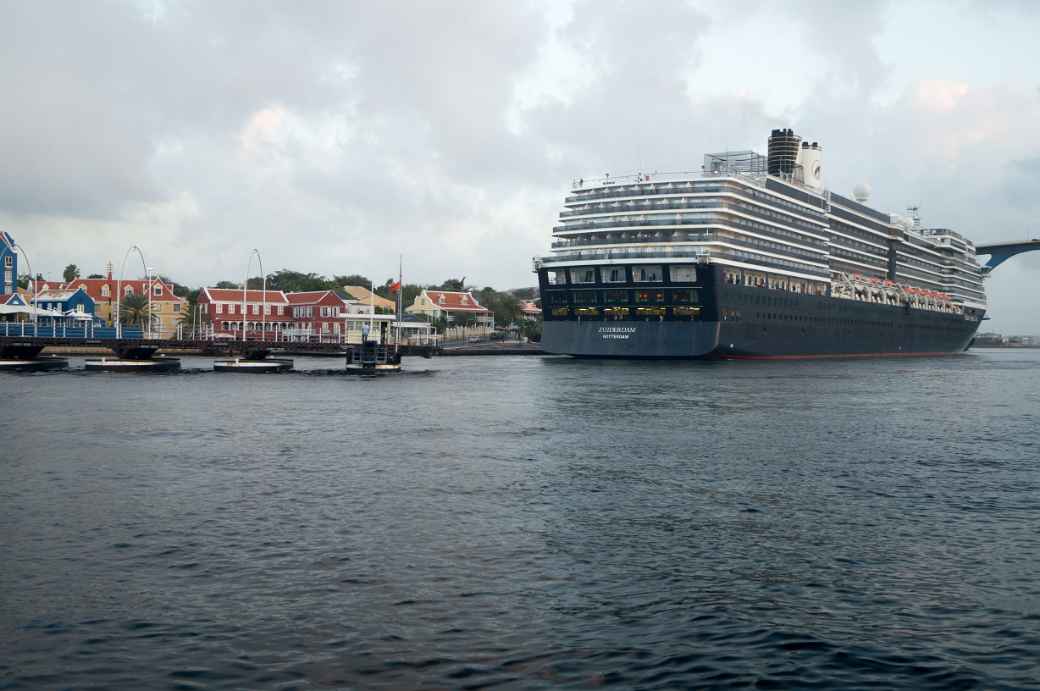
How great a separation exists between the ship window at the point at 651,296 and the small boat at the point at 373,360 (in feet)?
87.7

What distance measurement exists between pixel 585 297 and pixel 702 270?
43.6 feet

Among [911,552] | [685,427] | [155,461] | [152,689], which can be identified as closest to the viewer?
[152,689]

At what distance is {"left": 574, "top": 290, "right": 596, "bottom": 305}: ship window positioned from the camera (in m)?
98.8

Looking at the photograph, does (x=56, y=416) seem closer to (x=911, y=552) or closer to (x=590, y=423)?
(x=590, y=423)

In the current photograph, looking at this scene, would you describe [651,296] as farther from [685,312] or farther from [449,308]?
[449,308]

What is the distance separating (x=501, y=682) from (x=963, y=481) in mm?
19911

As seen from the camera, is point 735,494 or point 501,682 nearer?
point 501,682

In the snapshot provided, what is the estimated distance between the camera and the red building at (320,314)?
145 m

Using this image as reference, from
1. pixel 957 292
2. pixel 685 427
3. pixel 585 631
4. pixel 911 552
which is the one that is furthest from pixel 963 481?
pixel 957 292

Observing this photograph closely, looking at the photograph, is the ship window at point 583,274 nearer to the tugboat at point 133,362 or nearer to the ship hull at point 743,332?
the ship hull at point 743,332

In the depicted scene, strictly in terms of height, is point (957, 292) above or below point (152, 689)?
above

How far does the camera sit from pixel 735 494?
24375mm

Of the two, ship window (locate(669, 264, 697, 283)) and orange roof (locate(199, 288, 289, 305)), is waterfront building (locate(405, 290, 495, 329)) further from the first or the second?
ship window (locate(669, 264, 697, 283))

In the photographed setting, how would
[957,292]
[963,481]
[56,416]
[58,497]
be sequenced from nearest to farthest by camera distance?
1. [58,497]
2. [963,481]
3. [56,416]
4. [957,292]
